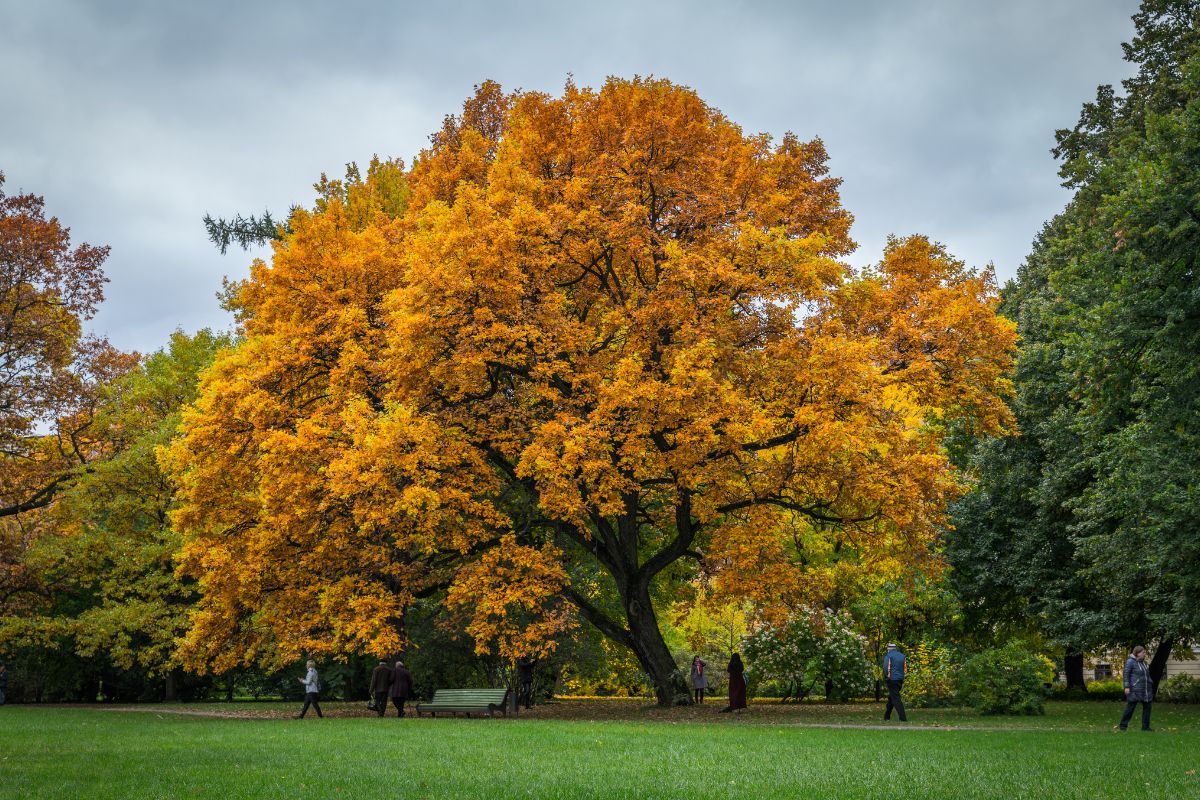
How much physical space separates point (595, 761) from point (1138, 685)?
11.7 m

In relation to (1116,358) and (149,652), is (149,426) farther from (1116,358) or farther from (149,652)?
(1116,358)

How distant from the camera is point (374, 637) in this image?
2033 cm

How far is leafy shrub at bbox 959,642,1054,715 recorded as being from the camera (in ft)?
74.4

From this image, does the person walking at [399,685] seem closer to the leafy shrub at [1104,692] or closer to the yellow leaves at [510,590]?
the yellow leaves at [510,590]

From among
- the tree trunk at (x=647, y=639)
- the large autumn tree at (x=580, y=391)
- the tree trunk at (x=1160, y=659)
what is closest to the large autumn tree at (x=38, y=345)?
the large autumn tree at (x=580, y=391)

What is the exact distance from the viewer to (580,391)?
69.5 feet

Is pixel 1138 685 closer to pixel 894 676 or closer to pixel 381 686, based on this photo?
pixel 894 676

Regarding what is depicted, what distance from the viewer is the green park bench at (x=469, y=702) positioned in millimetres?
23438

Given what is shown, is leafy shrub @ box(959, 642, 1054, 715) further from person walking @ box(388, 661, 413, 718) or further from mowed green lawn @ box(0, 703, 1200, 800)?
person walking @ box(388, 661, 413, 718)

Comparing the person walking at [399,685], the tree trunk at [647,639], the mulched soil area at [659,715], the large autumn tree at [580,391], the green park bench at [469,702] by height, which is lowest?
Result: the mulched soil area at [659,715]

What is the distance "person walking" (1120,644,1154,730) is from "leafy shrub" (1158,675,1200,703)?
15869 millimetres

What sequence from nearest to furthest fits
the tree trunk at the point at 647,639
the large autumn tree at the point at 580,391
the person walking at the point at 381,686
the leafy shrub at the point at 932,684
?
the large autumn tree at the point at 580,391, the tree trunk at the point at 647,639, the person walking at the point at 381,686, the leafy shrub at the point at 932,684

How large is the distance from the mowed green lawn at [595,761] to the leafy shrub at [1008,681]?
4.11 metres

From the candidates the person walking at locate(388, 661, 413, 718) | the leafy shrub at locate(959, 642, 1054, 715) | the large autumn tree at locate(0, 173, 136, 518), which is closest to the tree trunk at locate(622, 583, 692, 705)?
the person walking at locate(388, 661, 413, 718)
